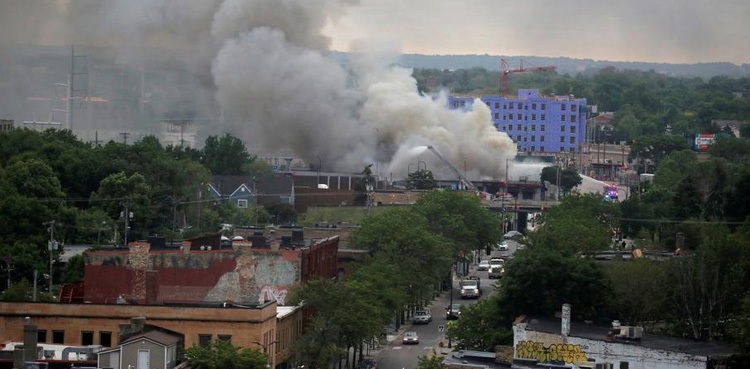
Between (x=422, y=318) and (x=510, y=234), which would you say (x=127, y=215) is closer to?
(x=422, y=318)

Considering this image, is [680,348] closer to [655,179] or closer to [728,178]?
[728,178]

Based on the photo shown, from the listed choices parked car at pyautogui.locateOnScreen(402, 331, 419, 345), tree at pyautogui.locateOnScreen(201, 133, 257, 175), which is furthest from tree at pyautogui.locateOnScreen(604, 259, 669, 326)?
tree at pyautogui.locateOnScreen(201, 133, 257, 175)

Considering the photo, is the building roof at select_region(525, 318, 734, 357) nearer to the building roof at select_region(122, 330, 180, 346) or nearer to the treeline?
the building roof at select_region(122, 330, 180, 346)

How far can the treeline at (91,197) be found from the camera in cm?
8681

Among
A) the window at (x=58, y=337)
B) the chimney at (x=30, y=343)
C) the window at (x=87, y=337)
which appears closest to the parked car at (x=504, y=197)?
the window at (x=87, y=337)

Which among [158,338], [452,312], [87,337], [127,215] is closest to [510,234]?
[127,215]

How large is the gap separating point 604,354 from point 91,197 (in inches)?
2194

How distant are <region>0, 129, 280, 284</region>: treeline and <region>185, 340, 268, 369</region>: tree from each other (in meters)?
23.2

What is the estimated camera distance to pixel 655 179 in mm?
143875

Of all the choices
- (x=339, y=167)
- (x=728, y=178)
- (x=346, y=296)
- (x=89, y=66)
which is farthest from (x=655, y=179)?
(x=346, y=296)

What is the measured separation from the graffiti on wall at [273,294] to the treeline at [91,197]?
39.8ft

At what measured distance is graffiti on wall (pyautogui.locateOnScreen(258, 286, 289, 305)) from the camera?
6719 cm

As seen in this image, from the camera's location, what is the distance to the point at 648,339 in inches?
2232

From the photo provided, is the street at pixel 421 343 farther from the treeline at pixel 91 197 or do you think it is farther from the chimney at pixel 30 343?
the chimney at pixel 30 343
